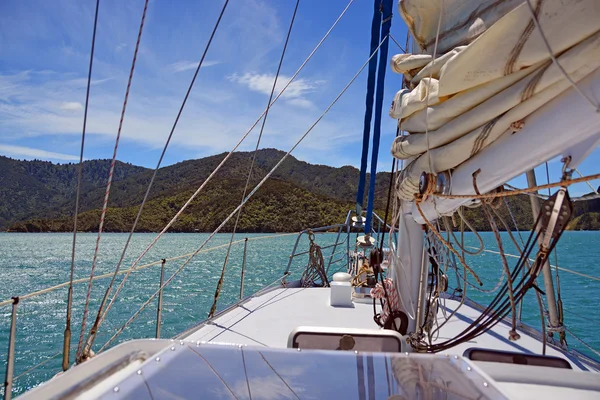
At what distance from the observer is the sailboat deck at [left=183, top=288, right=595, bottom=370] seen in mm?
3207

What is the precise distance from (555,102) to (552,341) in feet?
7.96

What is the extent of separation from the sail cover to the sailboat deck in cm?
154

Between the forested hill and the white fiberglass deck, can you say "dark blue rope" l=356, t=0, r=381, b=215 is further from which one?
the forested hill

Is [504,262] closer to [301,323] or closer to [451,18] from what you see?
[451,18]

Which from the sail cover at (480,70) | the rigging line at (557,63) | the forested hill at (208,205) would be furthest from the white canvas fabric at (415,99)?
the forested hill at (208,205)

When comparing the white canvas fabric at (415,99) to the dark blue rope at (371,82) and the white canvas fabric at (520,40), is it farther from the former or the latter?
the dark blue rope at (371,82)

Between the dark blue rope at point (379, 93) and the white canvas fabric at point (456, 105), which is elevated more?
the dark blue rope at point (379, 93)

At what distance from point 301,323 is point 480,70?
8.91 feet

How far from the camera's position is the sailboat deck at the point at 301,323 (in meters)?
3.21

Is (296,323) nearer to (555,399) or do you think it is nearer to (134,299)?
(555,399)

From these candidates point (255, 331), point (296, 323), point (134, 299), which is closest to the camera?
point (255, 331)

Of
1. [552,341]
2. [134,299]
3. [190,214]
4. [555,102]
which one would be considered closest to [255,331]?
[552,341]

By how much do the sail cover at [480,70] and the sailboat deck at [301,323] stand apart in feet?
5.05

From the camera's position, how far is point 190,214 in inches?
3174
